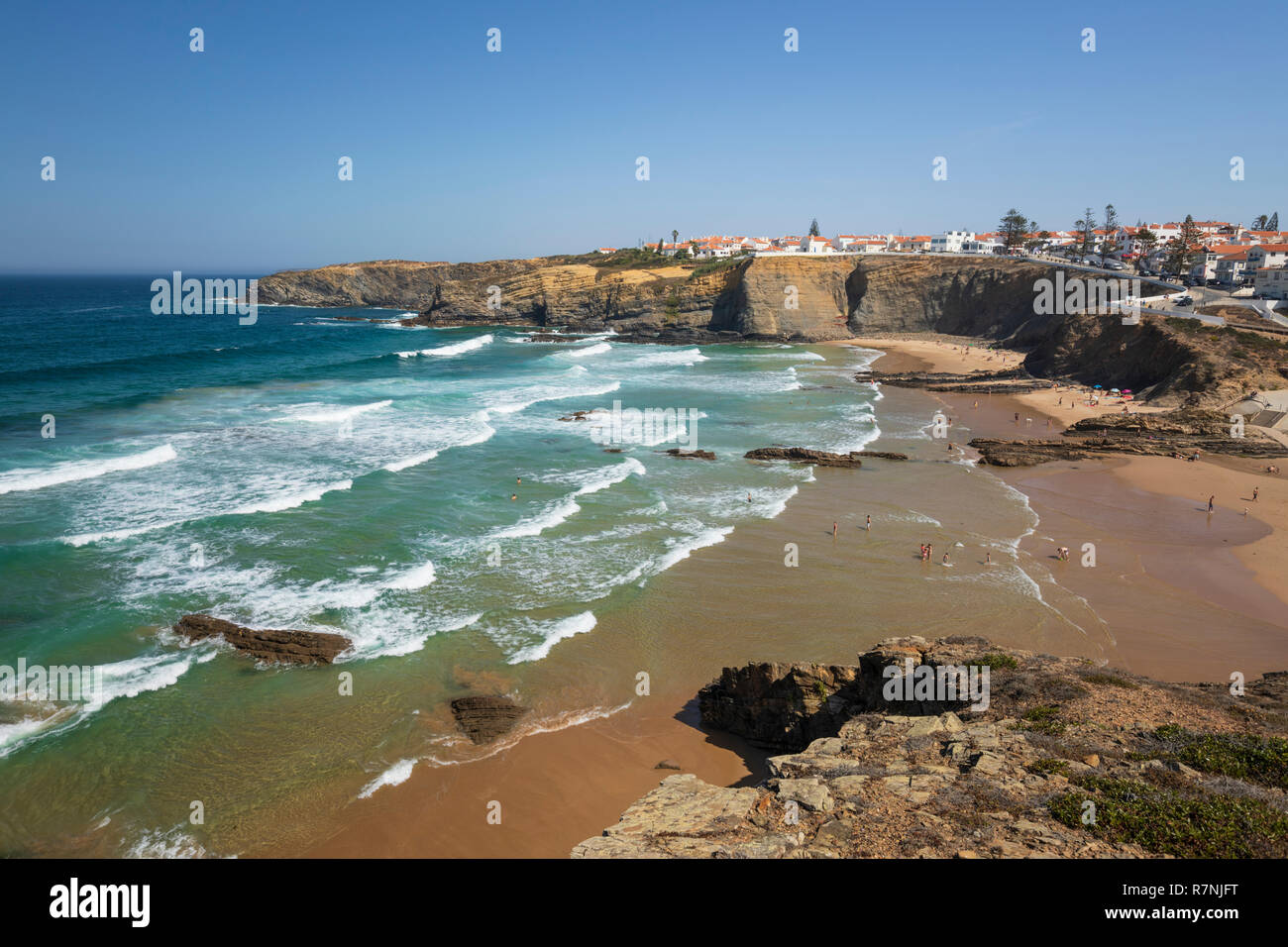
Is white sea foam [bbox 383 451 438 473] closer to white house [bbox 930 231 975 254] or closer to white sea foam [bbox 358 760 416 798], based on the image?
white sea foam [bbox 358 760 416 798]

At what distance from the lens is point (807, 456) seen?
108ft

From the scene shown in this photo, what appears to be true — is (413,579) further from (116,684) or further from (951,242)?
(951,242)

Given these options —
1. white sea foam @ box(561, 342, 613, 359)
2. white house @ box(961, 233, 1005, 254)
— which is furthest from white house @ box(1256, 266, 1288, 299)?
white sea foam @ box(561, 342, 613, 359)

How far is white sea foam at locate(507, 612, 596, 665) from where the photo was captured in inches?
660

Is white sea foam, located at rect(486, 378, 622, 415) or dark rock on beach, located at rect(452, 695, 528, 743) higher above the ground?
white sea foam, located at rect(486, 378, 622, 415)

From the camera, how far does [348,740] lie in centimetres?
1384

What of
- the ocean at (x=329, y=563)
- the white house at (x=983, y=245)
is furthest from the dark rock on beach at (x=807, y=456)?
the white house at (x=983, y=245)

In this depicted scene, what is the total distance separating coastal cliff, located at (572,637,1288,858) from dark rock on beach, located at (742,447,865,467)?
2062cm

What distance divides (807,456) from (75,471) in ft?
98.0

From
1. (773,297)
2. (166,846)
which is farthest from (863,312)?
(166,846)
